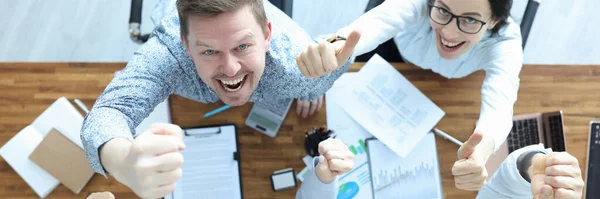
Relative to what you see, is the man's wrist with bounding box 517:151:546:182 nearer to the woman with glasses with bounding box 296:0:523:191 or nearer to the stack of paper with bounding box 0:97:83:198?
the woman with glasses with bounding box 296:0:523:191

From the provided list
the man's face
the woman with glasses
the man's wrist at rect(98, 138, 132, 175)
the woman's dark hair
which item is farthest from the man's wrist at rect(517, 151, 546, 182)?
the man's wrist at rect(98, 138, 132, 175)

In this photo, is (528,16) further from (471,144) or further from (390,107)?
(471,144)

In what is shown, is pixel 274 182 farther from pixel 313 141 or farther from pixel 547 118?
pixel 547 118

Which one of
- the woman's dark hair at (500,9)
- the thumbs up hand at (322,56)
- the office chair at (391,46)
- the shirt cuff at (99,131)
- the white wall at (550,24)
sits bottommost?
the white wall at (550,24)

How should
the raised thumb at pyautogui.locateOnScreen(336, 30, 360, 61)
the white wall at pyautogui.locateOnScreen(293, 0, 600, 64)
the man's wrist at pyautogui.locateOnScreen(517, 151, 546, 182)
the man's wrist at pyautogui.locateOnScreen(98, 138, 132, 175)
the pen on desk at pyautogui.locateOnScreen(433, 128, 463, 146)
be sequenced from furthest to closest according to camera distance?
1. the white wall at pyautogui.locateOnScreen(293, 0, 600, 64)
2. the pen on desk at pyautogui.locateOnScreen(433, 128, 463, 146)
3. the man's wrist at pyautogui.locateOnScreen(517, 151, 546, 182)
4. the raised thumb at pyautogui.locateOnScreen(336, 30, 360, 61)
5. the man's wrist at pyautogui.locateOnScreen(98, 138, 132, 175)

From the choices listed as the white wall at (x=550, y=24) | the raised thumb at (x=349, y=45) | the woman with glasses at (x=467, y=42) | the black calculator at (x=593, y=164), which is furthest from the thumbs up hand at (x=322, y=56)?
the white wall at (x=550, y=24)

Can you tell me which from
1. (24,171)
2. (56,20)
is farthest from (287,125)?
(56,20)

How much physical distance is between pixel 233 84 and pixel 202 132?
0.28m

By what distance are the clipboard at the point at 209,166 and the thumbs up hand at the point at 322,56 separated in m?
0.48

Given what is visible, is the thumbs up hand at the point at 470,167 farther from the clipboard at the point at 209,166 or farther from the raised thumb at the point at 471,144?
the clipboard at the point at 209,166

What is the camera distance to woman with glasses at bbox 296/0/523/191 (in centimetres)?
132

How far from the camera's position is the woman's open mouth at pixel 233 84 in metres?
1.23

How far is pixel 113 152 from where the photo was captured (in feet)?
3.19

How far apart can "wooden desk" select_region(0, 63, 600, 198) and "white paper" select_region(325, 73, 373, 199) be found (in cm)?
4
